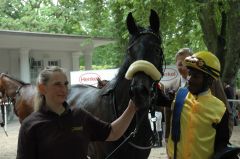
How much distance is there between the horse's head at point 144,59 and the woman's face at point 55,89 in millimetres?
541

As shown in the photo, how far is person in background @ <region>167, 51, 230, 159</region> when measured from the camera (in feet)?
8.26

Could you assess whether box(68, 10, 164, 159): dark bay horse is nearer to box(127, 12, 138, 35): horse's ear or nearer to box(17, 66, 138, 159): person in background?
box(127, 12, 138, 35): horse's ear

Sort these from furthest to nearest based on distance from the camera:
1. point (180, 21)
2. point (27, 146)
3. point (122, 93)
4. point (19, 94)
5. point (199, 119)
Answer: point (180, 21)
point (19, 94)
point (122, 93)
point (199, 119)
point (27, 146)

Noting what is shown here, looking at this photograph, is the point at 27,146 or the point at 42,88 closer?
the point at 27,146

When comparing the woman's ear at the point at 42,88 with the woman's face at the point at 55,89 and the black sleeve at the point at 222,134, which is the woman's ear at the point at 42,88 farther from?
the black sleeve at the point at 222,134

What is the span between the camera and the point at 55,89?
2.54 m

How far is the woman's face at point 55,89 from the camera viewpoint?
8.32 feet

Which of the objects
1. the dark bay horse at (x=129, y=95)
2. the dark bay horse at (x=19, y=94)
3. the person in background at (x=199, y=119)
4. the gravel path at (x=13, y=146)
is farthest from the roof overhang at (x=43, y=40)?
the person in background at (x=199, y=119)

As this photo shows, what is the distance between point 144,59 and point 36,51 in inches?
693

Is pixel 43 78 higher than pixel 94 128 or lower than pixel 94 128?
higher

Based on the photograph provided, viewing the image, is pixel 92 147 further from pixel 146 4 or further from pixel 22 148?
pixel 146 4

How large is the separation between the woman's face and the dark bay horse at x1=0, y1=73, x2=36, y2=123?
481 cm

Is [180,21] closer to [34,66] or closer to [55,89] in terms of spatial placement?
[34,66]

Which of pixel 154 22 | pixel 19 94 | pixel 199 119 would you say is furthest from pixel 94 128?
pixel 19 94
